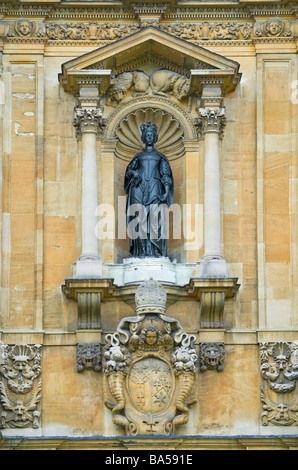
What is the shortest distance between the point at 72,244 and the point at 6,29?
9.59ft

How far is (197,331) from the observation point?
26250 mm

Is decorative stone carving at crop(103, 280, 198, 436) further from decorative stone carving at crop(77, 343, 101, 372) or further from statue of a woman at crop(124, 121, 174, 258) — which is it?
statue of a woman at crop(124, 121, 174, 258)

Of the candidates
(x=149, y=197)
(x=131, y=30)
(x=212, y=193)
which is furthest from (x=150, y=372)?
(x=131, y=30)

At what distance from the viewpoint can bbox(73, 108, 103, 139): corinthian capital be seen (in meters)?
26.7

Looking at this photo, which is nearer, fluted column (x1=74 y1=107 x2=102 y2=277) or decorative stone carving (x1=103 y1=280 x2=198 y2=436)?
decorative stone carving (x1=103 y1=280 x2=198 y2=436)

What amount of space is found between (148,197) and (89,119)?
1231 mm

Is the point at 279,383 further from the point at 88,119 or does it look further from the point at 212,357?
the point at 88,119

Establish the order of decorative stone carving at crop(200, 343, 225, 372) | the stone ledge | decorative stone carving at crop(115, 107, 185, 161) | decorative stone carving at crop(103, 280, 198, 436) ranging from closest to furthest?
the stone ledge < decorative stone carving at crop(103, 280, 198, 436) < decorative stone carving at crop(200, 343, 225, 372) < decorative stone carving at crop(115, 107, 185, 161)

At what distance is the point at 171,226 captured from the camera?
26938 millimetres

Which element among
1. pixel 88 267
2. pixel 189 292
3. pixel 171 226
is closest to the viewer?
pixel 88 267

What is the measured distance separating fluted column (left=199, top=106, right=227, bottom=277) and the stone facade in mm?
23

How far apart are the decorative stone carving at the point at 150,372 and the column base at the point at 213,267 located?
676 mm

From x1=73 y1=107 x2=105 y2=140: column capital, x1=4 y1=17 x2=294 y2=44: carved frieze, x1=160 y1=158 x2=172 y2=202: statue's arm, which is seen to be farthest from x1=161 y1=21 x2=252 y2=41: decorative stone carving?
x1=160 y1=158 x2=172 y2=202: statue's arm

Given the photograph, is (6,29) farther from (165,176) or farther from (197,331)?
(197,331)
